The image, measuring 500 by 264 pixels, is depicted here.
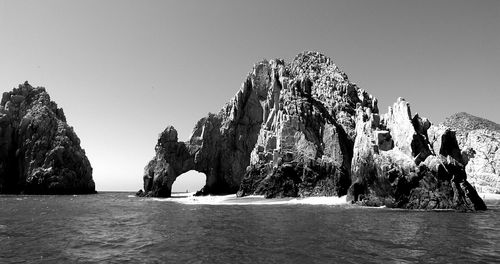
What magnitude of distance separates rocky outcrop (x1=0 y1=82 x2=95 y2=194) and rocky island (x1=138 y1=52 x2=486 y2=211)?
34.7 meters

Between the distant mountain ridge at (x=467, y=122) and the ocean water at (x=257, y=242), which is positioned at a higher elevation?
the distant mountain ridge at (x=467, y=122)

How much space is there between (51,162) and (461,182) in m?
113

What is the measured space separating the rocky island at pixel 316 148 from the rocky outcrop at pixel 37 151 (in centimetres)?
3468

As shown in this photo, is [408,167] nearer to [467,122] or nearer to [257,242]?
[257,242]

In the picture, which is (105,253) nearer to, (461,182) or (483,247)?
(483,247)

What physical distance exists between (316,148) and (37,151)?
92.8 meters

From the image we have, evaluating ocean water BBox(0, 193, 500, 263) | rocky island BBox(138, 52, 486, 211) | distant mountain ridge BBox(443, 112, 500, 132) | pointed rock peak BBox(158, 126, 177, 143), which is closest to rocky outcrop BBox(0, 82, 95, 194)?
rocky island BBox(138, 52, 486, 211)

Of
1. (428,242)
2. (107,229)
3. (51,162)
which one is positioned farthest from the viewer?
(51,162)

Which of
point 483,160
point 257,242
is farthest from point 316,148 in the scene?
point 483,160

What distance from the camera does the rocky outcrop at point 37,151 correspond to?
107312 mm

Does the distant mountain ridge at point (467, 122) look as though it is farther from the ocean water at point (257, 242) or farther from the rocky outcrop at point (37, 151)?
the rocky outcrop at point (37, 151)

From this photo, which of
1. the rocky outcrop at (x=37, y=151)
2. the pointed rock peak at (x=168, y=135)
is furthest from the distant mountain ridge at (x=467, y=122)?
the rocky outcrop at (x=37, y=151)

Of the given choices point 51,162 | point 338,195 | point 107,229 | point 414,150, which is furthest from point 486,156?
point 51,162

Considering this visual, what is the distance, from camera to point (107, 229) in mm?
27156
